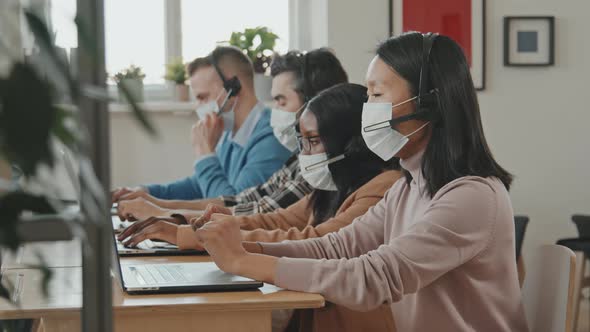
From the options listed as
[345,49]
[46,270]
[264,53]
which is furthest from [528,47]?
[46,270]

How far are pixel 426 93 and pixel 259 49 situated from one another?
252cm

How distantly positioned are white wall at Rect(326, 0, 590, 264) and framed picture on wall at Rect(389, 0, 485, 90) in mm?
52

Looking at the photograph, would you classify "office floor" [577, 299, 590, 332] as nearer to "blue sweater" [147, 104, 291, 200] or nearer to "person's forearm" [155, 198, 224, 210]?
"blue sweater" [147, 104, 291, 200]

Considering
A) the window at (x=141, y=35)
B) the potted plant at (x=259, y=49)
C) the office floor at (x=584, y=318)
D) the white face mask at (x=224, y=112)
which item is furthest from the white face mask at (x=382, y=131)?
the window at (x=141, y=35)

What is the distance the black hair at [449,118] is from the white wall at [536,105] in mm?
2319

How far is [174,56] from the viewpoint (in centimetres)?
423

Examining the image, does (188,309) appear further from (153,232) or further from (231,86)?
(231,86)

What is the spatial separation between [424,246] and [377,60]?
42cm

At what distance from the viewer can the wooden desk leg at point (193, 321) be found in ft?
4.31

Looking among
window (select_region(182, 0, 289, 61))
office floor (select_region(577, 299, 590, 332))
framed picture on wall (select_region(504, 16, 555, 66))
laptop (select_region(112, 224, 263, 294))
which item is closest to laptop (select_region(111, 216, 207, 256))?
laptop (select_region(112, 224, 263, 294))

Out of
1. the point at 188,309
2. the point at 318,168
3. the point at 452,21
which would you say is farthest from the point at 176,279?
the point at 452,21

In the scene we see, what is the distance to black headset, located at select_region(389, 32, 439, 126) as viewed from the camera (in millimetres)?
1595

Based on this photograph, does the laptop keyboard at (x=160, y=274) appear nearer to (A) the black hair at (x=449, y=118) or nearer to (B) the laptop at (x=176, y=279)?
(B) the laptop at (x=176, y=279)

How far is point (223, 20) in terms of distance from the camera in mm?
4270
